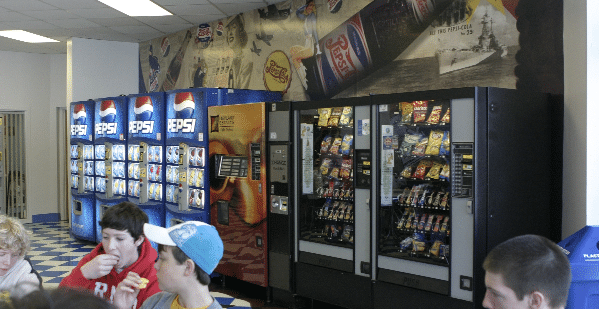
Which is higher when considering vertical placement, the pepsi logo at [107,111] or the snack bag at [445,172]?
the pepsi logo at [107,111]

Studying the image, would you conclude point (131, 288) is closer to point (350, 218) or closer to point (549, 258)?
point (549, 258)

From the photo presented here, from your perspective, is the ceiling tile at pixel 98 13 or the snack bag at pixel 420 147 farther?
the ceiling tile at pixel 98 13

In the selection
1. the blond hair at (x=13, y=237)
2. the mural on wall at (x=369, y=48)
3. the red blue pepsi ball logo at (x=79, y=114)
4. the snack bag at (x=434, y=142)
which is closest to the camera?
the blond hair at (x=13, y=237)

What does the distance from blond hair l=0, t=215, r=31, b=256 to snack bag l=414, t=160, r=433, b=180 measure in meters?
2.89

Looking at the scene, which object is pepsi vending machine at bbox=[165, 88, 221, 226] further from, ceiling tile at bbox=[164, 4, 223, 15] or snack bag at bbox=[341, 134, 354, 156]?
snack bag at bbox=[341, 134, 354, 156]

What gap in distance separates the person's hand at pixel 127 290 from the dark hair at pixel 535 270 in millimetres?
1311

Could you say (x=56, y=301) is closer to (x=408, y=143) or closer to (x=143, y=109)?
(x=408, y=143)

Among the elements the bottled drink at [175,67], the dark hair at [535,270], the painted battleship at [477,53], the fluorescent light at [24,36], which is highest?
the fluorescent light at [24,36]

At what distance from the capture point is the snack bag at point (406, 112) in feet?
14.4

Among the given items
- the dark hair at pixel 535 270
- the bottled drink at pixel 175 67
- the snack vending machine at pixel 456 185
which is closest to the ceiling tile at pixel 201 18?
the bottled drink at pixel 175 67

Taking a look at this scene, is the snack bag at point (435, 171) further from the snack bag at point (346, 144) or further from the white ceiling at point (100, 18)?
the white ceiling at point (100, 18)

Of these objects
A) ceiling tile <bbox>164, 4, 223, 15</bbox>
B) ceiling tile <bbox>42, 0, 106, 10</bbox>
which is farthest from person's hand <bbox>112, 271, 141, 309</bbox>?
ceiling tile <bbox>42, 0, 106, 10</bbox>

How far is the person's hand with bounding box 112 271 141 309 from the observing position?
2090mm

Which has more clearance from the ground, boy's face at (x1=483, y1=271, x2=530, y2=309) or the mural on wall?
the mural on wall
